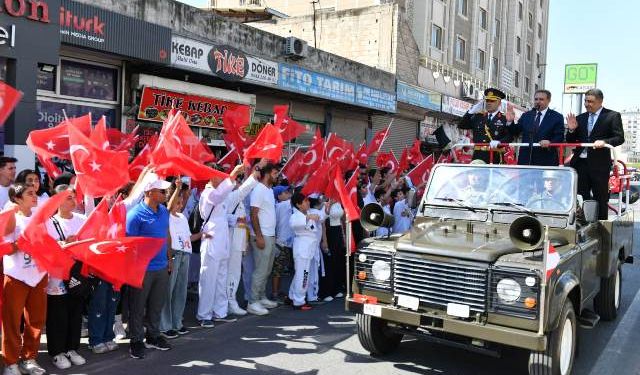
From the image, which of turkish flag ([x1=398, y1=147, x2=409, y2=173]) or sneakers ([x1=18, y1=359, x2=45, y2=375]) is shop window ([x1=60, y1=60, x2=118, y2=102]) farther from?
sneakers ([x1=18, y1=359, x2=45, y2=375])

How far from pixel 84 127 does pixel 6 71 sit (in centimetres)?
461

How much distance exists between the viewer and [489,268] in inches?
178

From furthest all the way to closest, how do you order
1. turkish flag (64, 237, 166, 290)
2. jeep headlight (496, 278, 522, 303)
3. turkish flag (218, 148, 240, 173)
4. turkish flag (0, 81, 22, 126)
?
1. turkish flag (218, 148, 240, 173)
2. turkish flag (0, 81, 22, 126)
3. turkish flag (64, 237, 166, 290)
4. jeep headlight (496, 278, 522, 303)

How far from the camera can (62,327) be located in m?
5.22

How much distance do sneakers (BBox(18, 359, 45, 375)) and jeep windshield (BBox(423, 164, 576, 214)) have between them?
160 inches

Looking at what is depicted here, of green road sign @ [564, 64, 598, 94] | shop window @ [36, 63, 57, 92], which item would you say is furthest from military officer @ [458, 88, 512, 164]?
green road sign @ [564, 64, 598, 94]

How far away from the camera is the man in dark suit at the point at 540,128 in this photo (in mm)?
7441

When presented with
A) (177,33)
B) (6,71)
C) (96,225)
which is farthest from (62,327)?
(177,33)

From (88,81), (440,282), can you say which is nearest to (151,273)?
(440,282)

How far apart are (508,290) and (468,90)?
25443 mm

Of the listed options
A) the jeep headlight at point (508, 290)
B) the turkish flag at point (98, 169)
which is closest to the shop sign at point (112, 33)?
the turkish flag at point (98, 169)

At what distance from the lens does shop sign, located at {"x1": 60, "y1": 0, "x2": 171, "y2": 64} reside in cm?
1020

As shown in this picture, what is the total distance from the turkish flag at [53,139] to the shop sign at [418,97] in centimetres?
1690

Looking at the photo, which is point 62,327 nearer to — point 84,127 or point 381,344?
point 84,127
